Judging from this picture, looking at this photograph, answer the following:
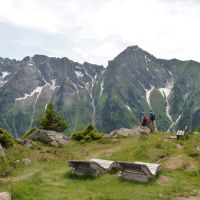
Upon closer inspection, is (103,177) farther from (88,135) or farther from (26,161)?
(88,135)

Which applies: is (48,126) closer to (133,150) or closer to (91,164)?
(133,150)

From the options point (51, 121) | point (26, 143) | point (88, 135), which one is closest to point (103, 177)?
point (26, 143)

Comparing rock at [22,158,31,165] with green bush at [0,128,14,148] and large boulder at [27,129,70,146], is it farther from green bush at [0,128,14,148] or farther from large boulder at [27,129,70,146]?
large boulder at [27,129,70,146]

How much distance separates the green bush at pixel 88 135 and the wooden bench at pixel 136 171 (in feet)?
70.1

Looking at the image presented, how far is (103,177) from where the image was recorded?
23.3m

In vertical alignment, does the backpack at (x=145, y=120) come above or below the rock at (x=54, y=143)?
above

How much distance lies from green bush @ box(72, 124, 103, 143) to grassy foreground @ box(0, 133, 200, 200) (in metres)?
5.82

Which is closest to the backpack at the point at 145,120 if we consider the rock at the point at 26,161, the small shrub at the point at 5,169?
the rock at the point at 26,161

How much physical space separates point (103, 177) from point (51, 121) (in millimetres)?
31190

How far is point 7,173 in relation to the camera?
25.6 meters

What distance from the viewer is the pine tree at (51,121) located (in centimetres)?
5291

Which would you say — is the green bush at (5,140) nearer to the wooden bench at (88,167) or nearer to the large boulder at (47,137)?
the large boulder at (47,137)

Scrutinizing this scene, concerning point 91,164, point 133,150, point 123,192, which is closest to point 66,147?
point 133,150

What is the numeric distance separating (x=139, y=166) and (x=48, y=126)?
3236cm
